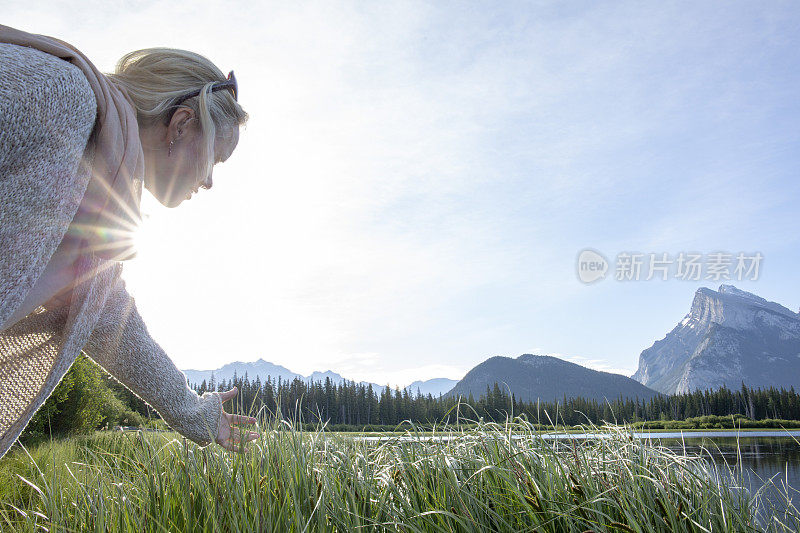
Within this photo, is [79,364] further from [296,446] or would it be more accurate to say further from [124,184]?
[124,184]

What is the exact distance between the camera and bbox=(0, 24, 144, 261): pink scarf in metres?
1.27

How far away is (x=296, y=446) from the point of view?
3.06m

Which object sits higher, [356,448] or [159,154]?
[159,154]

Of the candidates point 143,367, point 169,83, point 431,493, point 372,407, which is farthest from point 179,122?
point 372,407

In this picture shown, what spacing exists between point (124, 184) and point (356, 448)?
9.16 ft

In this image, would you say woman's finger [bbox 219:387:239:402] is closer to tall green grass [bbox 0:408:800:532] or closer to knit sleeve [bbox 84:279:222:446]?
knit sleeve [bbox 84:279:222:446]

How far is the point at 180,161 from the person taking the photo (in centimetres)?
191

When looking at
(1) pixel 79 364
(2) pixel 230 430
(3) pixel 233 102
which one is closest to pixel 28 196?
(3) pixel 233 102

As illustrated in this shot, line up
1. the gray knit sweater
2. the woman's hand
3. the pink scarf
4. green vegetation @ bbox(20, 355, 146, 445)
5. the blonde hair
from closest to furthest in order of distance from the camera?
1. the gray knit sweater
2. the pink scarf
3. the blonde hair
4. the woman's hand
5. green vegetation @ bbox(20, 355, 146, 445)

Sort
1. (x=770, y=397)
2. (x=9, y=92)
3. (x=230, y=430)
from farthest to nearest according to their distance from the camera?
1. (x=770, y=397)
2. (x=230, y=430)
3. (x=9, y=92)

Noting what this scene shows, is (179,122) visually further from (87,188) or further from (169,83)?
(87,188)

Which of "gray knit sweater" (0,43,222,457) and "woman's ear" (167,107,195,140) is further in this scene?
"woman's ear" (167,107,195,140)

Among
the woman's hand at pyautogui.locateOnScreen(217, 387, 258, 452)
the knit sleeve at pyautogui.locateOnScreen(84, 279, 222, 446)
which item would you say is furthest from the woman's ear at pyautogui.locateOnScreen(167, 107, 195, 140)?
the woman's hand at pyautogui.locateOnScreen(217, 387, 258, 452)

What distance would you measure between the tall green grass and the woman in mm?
456
